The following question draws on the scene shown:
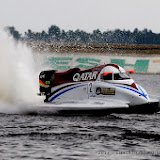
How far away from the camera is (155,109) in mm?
16953

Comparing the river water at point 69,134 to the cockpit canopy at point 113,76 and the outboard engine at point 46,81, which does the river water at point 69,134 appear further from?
the cockpit canopy at point 113,76

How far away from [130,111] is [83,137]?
4.82 meters

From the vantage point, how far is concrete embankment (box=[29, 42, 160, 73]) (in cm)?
6556

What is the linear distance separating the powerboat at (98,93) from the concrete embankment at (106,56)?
47.3 metres

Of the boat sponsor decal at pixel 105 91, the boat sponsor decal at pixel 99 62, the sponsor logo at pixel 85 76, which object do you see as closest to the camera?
the boat sponsor decal at pixel 105 91

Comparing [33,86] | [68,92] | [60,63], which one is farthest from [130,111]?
[60,63]

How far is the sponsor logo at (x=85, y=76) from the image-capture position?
54.7ft

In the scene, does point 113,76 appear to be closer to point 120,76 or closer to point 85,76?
point 120,76

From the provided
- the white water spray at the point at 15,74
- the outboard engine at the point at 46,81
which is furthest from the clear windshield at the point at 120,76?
the white water spray at the point at 15,74

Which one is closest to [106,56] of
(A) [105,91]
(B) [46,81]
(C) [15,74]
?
(C) [15,74]

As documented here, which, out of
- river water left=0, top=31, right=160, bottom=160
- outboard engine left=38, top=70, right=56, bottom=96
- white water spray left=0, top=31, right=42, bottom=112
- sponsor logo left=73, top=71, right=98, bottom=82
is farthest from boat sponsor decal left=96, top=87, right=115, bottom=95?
white water spray left=0, top=31, right=42, bottom=112

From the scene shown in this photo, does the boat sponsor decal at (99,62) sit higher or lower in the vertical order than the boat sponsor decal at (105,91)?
higher

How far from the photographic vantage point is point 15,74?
20.2m

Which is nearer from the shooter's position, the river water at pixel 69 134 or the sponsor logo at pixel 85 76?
the river water at pixel 69 134
